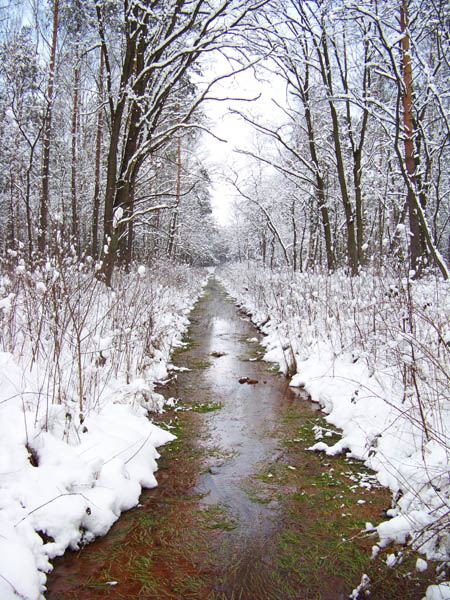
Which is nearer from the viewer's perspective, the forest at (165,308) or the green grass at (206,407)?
the forest at (165,308)

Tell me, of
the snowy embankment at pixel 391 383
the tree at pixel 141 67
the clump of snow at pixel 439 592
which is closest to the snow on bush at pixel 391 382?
the snowy embankment at pixel 391 383

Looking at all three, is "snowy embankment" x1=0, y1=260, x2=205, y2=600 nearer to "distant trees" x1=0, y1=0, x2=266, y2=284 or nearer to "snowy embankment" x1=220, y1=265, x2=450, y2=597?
"distant trees" x1=0, y1=0, x2=266, y2=284

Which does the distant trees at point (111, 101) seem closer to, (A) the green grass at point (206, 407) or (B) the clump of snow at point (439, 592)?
(A) the green grass at point (206, 407)

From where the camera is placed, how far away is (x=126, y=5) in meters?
7.17

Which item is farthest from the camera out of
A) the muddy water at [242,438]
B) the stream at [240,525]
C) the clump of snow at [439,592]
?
the muddy water at [242,438]

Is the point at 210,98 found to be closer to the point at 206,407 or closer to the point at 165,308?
the point at 165,308

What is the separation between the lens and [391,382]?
4375mm

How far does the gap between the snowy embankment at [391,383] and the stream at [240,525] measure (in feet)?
0.79

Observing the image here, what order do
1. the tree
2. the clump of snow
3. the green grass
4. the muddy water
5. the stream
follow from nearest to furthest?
1. the clump of snow
2. the stream
3. the muddy water
4. the green grass
5. the tree

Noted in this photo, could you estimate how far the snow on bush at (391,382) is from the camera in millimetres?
2375

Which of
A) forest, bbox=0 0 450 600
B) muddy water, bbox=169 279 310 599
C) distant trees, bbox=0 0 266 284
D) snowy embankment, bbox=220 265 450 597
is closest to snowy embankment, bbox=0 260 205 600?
forest, bbox=0 0 450 600

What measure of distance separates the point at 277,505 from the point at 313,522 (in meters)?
0.29

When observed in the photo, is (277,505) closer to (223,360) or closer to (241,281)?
(223,360)

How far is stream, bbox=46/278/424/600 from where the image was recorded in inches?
82.3
